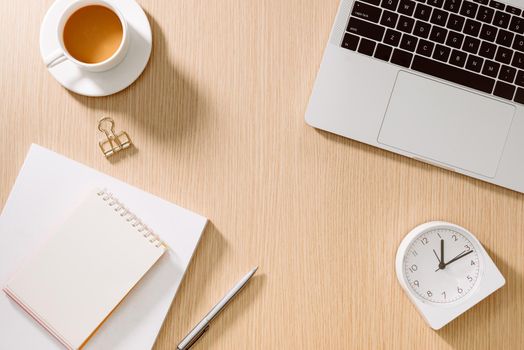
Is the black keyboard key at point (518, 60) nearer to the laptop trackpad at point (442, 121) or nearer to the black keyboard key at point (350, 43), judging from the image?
the laptop trackpad at point (442, 121)

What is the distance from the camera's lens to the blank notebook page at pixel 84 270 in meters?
0.74

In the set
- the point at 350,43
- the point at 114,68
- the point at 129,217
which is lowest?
the point at 129,217

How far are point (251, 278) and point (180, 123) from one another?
256 mm

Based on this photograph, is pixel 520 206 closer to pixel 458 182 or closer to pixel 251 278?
pixel 458 182

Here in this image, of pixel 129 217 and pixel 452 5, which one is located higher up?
pixel 452 5

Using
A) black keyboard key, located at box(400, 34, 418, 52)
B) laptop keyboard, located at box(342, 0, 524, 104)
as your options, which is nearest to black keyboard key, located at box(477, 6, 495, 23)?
laptop keyboard, located at box(342, 0, 524, 104)

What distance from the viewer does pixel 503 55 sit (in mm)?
755

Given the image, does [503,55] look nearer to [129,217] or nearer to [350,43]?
[350,43]

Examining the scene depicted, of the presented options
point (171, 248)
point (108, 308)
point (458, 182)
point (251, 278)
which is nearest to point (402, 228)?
point (458, 182)

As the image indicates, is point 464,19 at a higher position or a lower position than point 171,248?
higher

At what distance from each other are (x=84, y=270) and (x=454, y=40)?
0.63m

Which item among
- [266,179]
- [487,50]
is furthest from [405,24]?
[266,179]

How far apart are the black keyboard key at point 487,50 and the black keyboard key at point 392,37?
4.8 inches

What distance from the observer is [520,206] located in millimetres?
791
